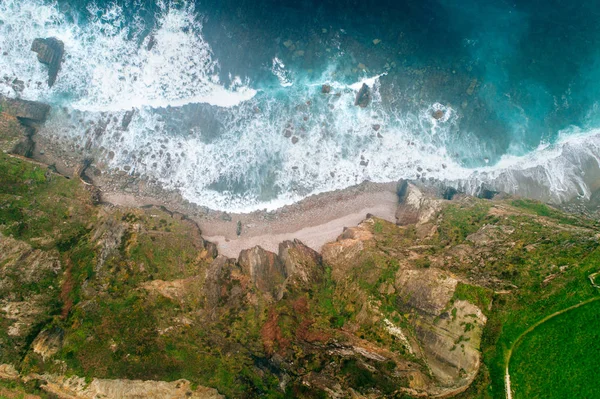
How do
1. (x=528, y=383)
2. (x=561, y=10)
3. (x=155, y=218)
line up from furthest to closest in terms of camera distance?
(x=561, y=10)
(x=155, y=218)
(x=528, y=383)


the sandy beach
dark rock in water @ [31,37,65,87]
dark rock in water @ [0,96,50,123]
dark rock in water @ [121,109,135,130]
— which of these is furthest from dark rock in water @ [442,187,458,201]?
dark rock in water @ [31,37,65,87]

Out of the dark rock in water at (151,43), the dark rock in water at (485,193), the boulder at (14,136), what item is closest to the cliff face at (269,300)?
the boulder at (14,136)

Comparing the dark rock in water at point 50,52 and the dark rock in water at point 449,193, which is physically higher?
the dark rock in water at point 50,52

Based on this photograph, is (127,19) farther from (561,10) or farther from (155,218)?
(561,10)

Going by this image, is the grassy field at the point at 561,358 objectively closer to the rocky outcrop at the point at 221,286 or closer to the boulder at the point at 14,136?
the rocky outcrop at the point at 221,286

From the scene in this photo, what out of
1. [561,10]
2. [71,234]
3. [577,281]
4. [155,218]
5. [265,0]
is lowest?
[71,234]

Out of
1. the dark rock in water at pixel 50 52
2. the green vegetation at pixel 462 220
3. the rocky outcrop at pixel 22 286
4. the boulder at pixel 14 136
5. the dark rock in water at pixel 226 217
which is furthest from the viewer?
the dark rock in water at pixel 50 52

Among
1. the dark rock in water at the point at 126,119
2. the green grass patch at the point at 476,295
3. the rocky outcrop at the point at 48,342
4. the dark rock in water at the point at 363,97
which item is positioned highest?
the dark rock in water at the point at 363,97

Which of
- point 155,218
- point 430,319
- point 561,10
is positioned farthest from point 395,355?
point 561,10
